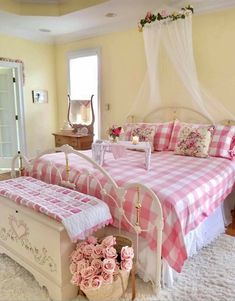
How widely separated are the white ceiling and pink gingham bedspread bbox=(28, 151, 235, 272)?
6.51 feet

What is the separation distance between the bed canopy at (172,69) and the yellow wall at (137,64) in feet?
0.16

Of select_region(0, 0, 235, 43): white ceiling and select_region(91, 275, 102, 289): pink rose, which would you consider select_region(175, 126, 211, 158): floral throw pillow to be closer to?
select_region(0, 0, 235, 43): white ceiling

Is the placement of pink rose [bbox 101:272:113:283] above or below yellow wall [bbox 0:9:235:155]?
below

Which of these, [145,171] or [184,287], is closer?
[184,287]

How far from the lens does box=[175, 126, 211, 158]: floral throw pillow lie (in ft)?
10.3

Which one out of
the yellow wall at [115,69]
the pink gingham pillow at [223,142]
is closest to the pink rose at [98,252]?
the pink gingham pillow at [223,142]

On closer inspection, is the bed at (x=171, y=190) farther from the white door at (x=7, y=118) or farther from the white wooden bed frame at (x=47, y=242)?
the white door at (x=7, y=118)

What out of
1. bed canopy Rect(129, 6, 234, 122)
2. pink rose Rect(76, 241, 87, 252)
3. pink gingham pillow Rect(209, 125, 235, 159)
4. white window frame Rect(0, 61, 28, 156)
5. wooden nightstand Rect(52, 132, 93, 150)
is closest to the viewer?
pink rose Rect(76, 241, 87, 252)

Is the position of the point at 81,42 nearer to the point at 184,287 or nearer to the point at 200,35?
the point at 200,35

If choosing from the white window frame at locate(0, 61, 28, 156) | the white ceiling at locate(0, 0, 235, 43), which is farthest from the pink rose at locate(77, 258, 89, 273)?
the white window frame at locate(0, 61, 28, 156)

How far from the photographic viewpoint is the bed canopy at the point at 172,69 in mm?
3272

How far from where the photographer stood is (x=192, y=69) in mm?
3385

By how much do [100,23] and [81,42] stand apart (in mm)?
753

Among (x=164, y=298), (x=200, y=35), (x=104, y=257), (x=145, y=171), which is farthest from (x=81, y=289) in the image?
(x=200, y=35)
